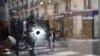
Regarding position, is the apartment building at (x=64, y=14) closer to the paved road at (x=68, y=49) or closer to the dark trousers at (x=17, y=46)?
the paved road at (x=68, y=49)

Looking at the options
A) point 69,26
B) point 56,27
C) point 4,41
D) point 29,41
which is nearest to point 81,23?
point 69,26

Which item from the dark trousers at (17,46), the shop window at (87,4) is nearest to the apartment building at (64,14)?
the shop window at (87,4)

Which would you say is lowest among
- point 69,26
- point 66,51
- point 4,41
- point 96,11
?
point 66,51

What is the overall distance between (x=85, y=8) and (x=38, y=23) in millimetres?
391

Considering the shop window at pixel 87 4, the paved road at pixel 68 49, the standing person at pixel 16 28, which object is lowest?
the paved road at pixel 68 49

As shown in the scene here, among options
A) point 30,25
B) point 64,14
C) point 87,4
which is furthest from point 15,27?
point 87,4

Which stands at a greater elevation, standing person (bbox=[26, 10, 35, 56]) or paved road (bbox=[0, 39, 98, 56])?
standing person (bbox=[26, 10, 35, 56])

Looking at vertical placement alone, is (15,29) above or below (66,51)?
above

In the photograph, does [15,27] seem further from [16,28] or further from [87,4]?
[87,4]

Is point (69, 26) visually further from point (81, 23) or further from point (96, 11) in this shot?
point (96, 11)

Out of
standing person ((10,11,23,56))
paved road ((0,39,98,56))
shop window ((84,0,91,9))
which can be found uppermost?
shop window ((84,0,91,9))

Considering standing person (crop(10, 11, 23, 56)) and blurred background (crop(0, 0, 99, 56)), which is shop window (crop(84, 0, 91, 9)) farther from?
standing person (crop(10, 11, 23, 56))

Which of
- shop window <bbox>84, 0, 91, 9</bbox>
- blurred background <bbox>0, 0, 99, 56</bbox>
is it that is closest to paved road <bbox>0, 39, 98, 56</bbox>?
blurred background <bbox>0, 0, 99, 56</bbox>

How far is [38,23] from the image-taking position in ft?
5.05
